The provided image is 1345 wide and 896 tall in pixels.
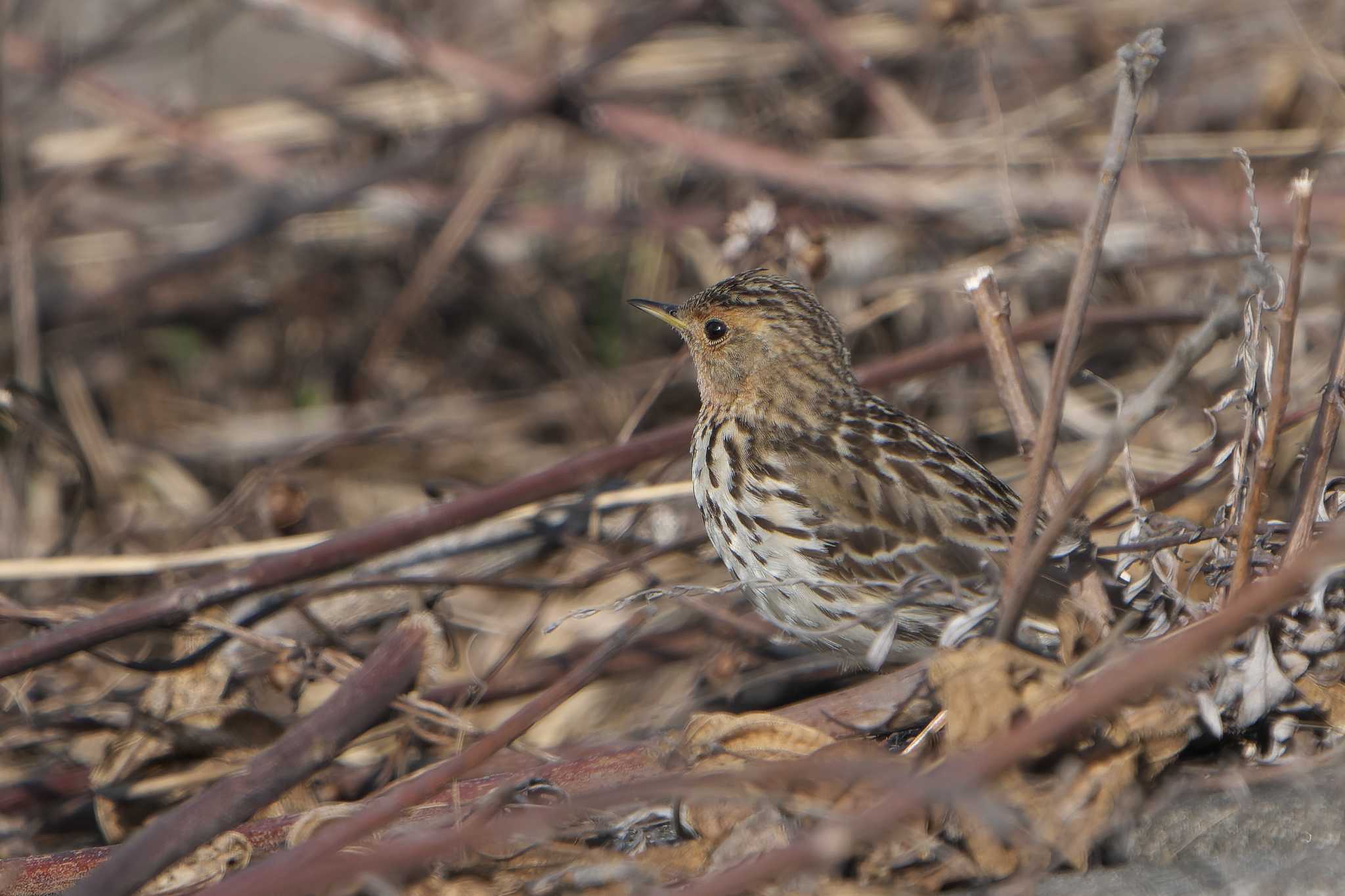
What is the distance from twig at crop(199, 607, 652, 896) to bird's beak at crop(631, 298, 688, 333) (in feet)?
4.54

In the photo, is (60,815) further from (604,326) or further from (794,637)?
(604,326)

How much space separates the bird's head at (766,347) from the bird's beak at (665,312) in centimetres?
5

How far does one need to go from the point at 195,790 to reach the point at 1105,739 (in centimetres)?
228

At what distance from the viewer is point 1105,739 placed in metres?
2.40

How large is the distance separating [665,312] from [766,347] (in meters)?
0.38

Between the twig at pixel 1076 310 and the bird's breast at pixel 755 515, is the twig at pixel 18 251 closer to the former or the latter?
the bird's breast at pixel 755 515

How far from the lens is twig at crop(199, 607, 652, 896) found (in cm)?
218

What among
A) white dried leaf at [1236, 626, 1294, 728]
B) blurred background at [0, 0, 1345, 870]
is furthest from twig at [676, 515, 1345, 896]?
blurred background at [0, 0, 1345, 870]

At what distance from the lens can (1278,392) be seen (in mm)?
2582

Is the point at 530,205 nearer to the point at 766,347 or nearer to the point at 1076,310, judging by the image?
the point at 766,347

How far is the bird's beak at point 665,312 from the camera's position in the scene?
3924 mm

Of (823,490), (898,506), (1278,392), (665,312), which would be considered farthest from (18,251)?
(1278,392)

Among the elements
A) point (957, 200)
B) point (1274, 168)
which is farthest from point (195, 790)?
point (1274, 168)

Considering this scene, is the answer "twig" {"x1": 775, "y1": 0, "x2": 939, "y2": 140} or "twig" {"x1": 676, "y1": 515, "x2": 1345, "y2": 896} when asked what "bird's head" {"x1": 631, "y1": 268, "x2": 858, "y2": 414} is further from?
"twig" {"x1": 775, "y1": 0, "x2": 939, "y2": 140}
